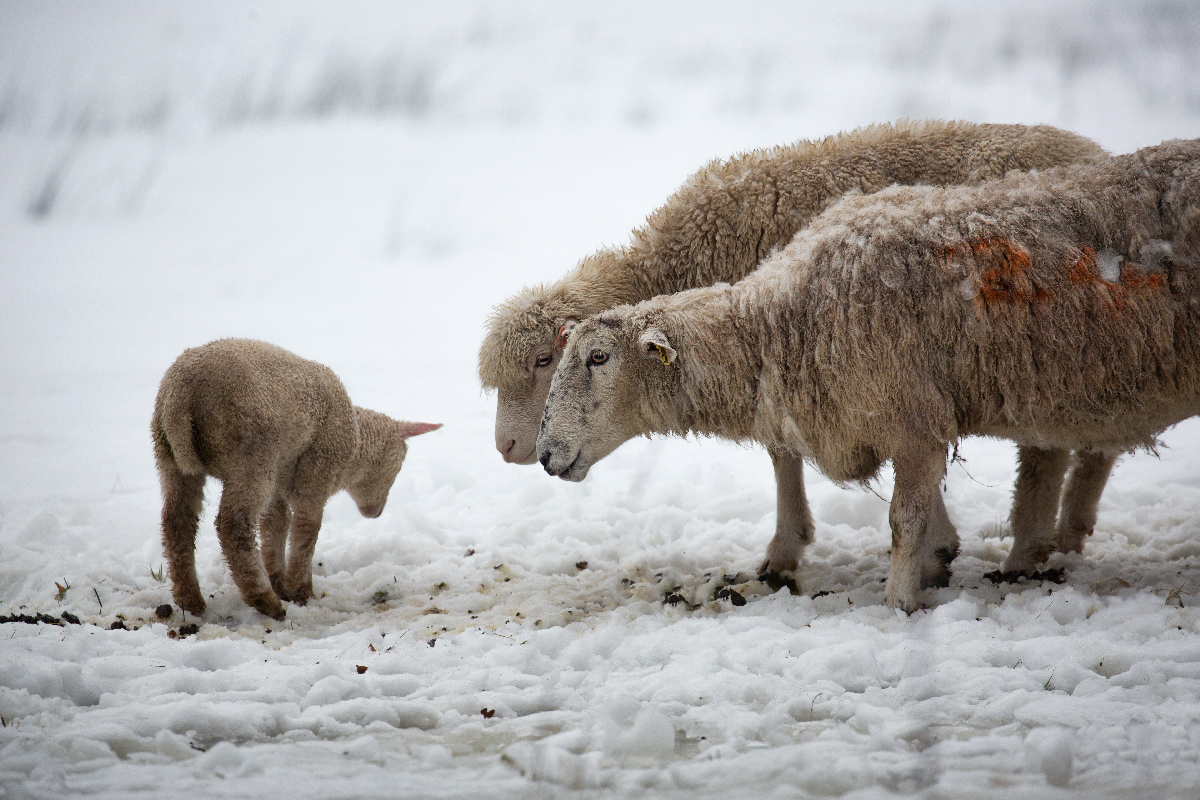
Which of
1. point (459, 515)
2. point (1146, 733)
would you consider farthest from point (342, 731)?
point (459, 515)

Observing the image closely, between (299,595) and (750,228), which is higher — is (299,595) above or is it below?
below

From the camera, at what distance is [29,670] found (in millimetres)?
2846

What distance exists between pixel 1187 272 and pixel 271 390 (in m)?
→ 3.90

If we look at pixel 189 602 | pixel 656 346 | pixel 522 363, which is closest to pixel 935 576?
pixel 656 346

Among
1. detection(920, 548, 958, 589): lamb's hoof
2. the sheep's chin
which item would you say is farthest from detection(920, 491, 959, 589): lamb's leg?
the sheep's chin

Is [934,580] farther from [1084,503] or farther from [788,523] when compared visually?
[1084,503]

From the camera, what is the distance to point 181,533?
416 cm

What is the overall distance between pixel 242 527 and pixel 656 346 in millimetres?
2058

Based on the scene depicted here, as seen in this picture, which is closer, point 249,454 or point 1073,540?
point 249,454

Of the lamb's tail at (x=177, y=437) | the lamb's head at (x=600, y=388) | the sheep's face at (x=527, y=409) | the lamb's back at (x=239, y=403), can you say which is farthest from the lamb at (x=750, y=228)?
the lamb's tail at (x=177, y=437)

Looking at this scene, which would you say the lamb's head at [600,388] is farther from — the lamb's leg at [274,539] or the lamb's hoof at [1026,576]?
the lamb's hoof at [1026,576]

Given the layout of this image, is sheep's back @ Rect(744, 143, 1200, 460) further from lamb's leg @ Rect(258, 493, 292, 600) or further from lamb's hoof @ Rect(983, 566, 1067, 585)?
lamb's leg @ Rect(258, 493, 292, 600)

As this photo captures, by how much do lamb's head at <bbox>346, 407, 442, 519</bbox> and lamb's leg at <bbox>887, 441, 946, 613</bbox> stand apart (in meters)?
2.69

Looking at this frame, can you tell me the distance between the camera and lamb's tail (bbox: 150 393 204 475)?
12.9 feet
